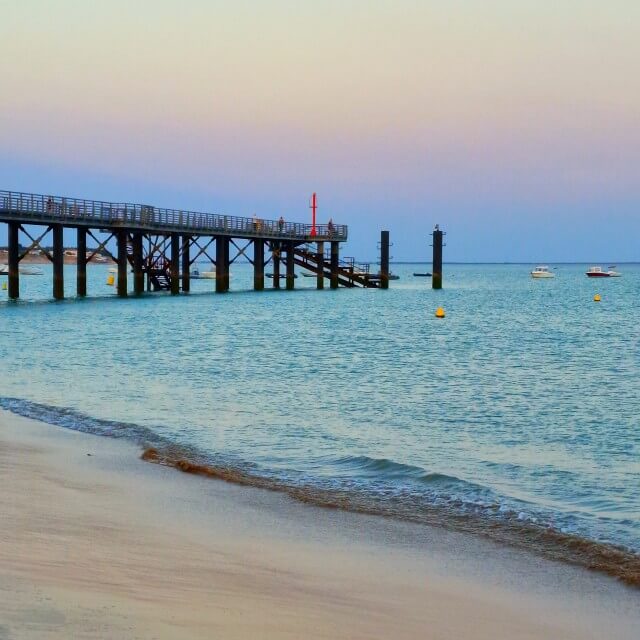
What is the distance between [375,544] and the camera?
8930mm

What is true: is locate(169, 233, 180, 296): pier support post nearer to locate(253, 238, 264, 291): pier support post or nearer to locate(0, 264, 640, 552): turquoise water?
locate(253, 238, 264, 291): pier support post

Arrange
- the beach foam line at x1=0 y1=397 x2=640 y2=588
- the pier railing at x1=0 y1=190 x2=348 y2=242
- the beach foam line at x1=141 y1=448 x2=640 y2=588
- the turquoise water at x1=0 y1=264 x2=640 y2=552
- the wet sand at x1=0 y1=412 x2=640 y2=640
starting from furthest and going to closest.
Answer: the pier railing at x1=0 y1=190 x2=348 y2=242
the turquoise water at x1=0 y1=264 x2=640 y2=552
the beach foam line at x1=0 y1=397 x2=640 y2=588
the beach foam line at x1=141 y1=448 x2=640 y2=588
the wet sand at x1=0 y1=412 x2=640 y2=640

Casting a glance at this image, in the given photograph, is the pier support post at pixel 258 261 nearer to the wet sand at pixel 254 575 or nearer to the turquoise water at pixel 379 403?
the turquoise water at pixel 379 403

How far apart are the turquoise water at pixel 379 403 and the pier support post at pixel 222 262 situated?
Answer: 77.1 feet

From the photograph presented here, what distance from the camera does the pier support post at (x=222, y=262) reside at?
64.7m

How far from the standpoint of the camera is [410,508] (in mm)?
10547

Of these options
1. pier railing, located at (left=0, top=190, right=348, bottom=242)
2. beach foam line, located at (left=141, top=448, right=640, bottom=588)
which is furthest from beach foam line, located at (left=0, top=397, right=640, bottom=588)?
pier railing, located at (left=0, top=190, right=348, bottom=242)

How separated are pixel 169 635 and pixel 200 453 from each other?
7.66 meters

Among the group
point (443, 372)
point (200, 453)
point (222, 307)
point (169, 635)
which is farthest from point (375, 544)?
point (222, 307)

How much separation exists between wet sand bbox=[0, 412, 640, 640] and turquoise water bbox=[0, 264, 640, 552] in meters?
1.42

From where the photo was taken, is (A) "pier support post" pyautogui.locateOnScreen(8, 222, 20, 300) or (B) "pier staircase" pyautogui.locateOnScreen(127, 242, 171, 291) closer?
(A) "pier support post" pyautogui.locateOnScreen(8, 222, 20, 300)

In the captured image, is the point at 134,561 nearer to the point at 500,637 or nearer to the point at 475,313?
the point at 500,637

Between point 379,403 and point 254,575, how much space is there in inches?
456

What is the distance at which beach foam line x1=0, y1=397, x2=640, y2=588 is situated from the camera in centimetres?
865
